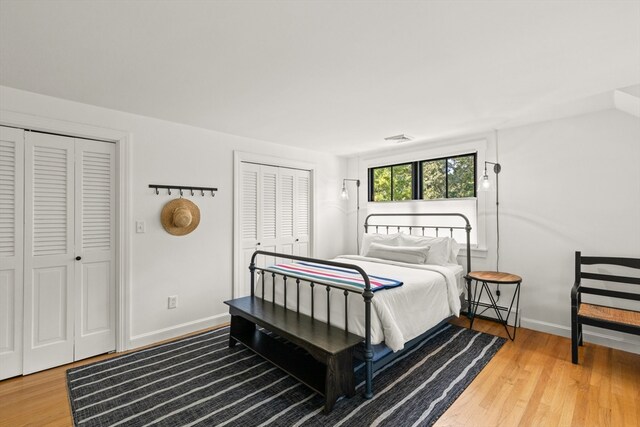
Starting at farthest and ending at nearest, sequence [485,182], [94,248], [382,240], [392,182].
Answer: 1. [392,182]
2. [382,240]
3. [485,182]
4. [94,248]

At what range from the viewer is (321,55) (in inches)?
76.0

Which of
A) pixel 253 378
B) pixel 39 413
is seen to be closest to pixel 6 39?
pixel 39 413

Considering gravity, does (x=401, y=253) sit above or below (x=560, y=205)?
below

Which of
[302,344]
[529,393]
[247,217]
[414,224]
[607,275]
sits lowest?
[529,393]

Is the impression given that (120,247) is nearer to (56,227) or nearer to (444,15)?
(56,227)

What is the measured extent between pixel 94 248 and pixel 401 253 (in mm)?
3169

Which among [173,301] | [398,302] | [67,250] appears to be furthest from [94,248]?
[398,302]

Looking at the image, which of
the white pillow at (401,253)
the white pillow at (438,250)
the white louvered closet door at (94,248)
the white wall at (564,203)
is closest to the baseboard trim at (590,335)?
the white wall at (564,203)

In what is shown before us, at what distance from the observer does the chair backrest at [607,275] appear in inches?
106

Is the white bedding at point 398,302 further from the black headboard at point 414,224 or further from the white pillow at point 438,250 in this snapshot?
the black headboard at point 414,224

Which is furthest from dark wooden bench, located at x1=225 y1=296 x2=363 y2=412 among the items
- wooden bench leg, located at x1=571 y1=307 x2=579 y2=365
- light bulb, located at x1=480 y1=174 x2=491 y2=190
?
light bulb, located at x1=480 y1=174 x2=491 y2=190

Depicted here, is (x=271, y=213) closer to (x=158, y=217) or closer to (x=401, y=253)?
(x=158, y=217)

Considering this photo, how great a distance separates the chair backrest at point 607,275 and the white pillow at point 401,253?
140 cm

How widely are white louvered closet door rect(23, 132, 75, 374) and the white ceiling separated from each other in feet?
1.75
